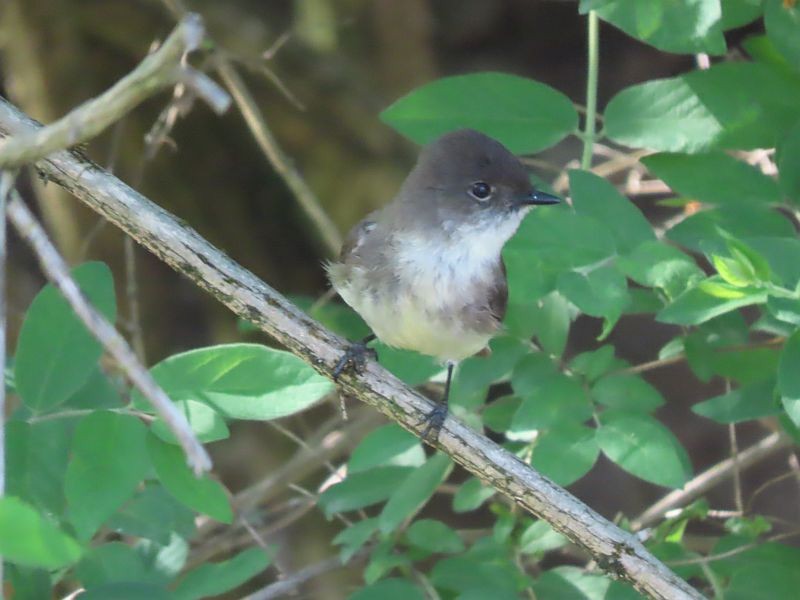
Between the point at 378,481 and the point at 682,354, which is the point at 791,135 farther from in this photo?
the point at 378,481

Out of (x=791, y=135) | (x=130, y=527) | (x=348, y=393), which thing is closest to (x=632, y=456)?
(x=348, y=393)

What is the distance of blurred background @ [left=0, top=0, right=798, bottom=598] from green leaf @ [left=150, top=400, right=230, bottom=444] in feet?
8.36

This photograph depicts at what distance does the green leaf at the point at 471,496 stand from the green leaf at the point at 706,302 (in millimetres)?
841

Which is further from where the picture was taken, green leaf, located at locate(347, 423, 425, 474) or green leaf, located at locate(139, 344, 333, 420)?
green leaf, located at locate(347, 423, 425, 474)

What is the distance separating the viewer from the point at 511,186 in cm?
319

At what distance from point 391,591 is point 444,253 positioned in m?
0.95

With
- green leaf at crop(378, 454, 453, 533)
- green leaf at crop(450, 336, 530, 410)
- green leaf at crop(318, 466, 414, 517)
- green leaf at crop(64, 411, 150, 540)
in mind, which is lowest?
green leaf at crop(318, 466, 414, 517)

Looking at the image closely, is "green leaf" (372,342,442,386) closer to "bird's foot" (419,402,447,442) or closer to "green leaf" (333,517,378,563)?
"green leaf" (333,517,378,563)

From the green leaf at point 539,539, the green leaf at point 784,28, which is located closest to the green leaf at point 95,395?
the green leaf at point 539,539

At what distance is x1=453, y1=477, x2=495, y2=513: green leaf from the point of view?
2.94 metres

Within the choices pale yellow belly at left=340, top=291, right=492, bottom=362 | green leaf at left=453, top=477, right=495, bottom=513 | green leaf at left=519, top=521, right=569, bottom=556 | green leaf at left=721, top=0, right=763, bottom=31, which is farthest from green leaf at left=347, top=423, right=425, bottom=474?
green leaf at left=721, top=0, right=763, bottom=31

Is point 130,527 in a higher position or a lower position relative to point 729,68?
lower

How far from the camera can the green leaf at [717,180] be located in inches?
108

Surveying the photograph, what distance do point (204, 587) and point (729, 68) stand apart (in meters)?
1.73
